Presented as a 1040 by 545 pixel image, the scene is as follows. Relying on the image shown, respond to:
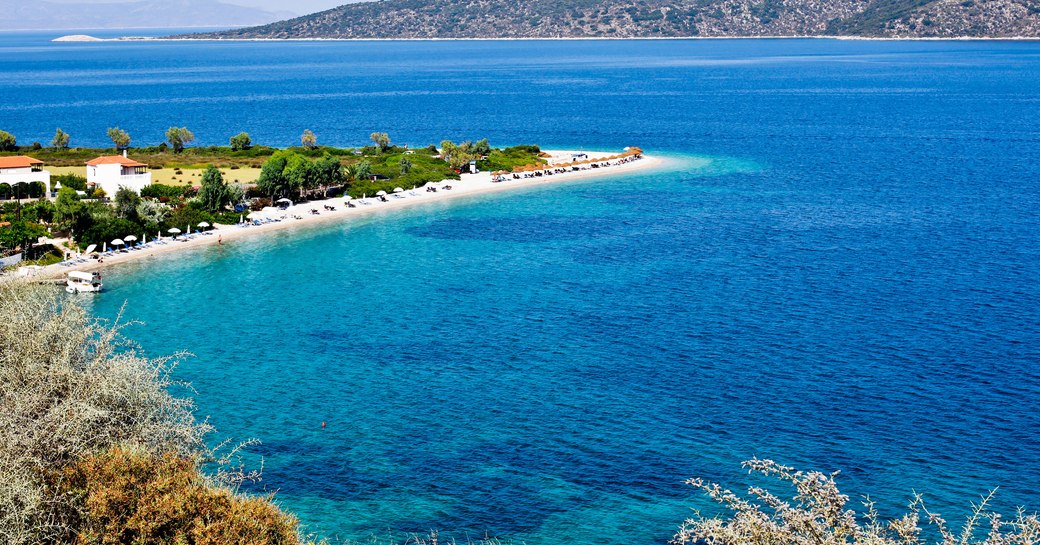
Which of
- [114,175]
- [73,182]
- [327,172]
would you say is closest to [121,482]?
[114,175]

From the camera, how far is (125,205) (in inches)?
3100

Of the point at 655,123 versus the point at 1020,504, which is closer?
the point at 1020,504

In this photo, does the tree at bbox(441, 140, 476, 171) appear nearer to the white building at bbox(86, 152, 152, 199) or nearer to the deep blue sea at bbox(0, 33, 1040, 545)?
the deep blue sea at bbox(0, 33, 1040, 545)

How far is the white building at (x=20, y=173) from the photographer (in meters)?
89.8

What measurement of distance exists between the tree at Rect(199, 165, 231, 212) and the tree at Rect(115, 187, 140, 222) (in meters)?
6.65

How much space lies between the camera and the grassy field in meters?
98.5

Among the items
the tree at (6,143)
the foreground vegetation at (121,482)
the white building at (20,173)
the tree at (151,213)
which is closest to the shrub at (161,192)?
the tree at (151,213)

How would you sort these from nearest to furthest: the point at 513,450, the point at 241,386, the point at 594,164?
the point at 513,450
the point at 241,386
the point at 594,164

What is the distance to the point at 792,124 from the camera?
163 m

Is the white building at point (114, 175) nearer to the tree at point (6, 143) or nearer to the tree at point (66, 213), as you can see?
the tree at point (66, 213)

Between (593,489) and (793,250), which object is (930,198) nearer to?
(793,250)

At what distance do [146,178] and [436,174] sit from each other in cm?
3113

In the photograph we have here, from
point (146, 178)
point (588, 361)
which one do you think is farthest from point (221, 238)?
point (588, 361)

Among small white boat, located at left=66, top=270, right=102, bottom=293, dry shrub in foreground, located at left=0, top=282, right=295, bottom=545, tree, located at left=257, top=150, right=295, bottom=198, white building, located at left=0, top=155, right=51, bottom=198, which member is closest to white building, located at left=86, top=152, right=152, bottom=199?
white building, located at left=0, top=155, right=51, bottom=198
